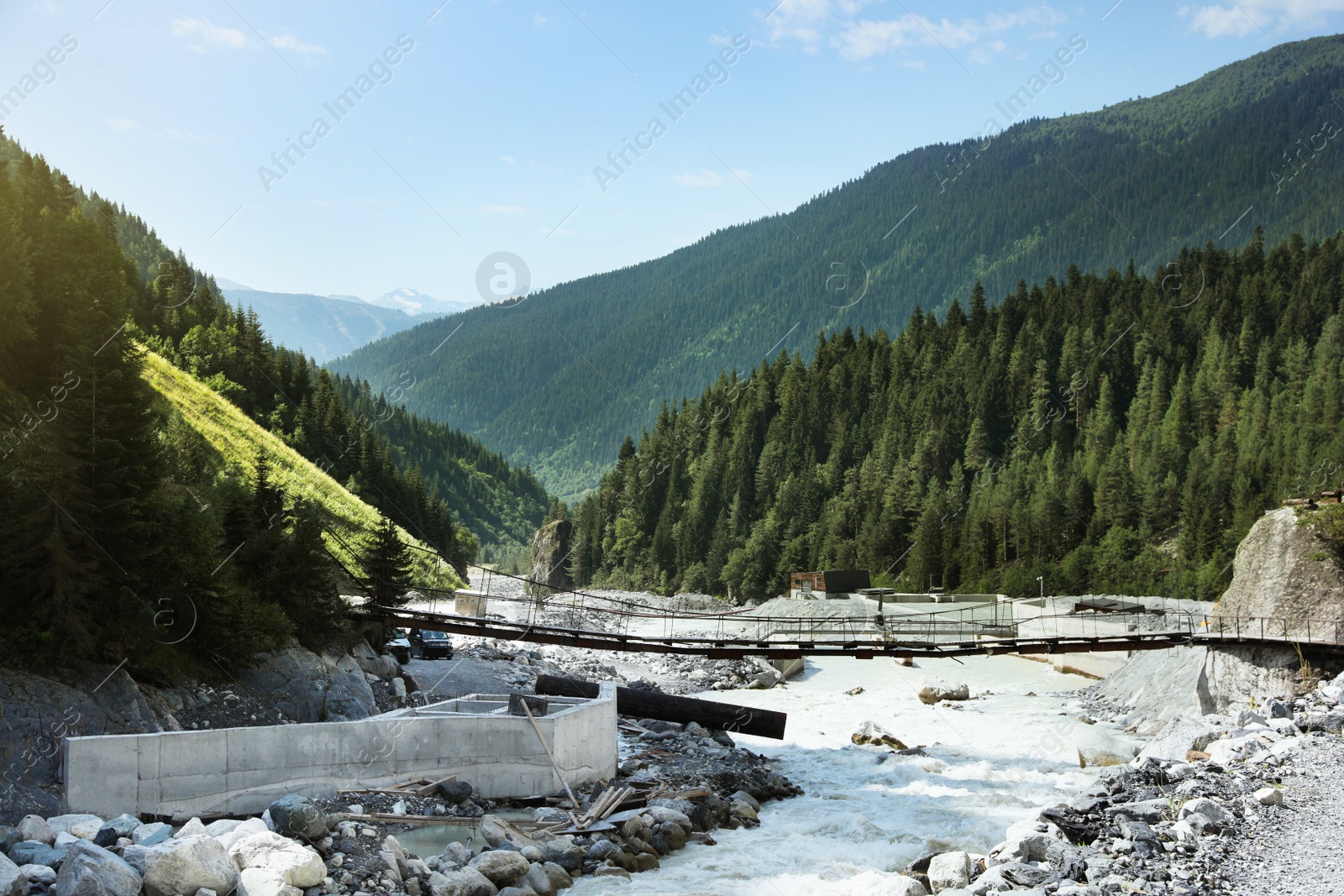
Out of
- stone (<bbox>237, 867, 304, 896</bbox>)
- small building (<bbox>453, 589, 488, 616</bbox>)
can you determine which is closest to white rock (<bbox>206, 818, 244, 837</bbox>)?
stone (<bbox>237, 867, 304, 896</bbox>)

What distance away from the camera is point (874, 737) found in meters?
24.1

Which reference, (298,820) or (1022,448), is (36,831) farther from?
(1022,448)

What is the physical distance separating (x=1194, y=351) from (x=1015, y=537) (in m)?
40.1

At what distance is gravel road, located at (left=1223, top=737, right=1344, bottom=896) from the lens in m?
10.1

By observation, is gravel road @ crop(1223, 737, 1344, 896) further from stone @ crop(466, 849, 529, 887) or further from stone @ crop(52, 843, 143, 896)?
stone @ crop(52, 843, 143, 896)

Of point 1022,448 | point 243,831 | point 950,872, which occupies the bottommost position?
point 950,872

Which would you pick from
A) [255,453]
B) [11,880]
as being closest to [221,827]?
[11,880]

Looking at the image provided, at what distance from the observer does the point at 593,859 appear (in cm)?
1366

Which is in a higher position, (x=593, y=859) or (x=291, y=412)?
(x=291, y=412)

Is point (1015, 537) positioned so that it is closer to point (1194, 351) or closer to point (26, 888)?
point (1194, 351)

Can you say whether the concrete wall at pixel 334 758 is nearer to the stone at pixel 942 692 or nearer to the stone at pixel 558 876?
the stone at pixel 558 876

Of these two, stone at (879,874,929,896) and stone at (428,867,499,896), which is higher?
stone at (428,867,499,896)

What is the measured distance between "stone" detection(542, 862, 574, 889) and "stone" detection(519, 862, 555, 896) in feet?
0.24

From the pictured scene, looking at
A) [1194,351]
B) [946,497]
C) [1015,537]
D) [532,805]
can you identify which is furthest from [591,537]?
[532,805]
